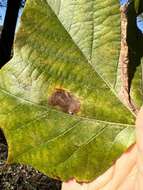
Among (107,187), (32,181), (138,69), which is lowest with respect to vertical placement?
(32,181)

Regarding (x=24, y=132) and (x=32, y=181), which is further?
(x=32, y=181)

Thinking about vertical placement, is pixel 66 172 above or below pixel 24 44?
below

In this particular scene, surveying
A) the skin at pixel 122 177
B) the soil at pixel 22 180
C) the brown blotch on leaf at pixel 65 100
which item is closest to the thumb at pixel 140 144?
the skin at pixel 122 177

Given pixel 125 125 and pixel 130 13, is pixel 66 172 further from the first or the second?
pixel 130 13

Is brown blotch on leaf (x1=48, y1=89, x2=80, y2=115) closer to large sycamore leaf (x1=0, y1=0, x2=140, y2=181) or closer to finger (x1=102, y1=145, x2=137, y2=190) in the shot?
large sycamore leaf (x1=0, y1=0, x2=140, y2=181)

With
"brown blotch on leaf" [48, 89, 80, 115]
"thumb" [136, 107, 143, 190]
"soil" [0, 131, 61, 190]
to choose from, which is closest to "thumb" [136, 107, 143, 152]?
"thumb" [136, 107, 143, 190]

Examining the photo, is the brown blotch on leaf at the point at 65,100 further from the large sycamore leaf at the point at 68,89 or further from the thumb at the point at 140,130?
the thumb at the point at 140,130

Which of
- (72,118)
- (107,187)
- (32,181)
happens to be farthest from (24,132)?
(32,181)
